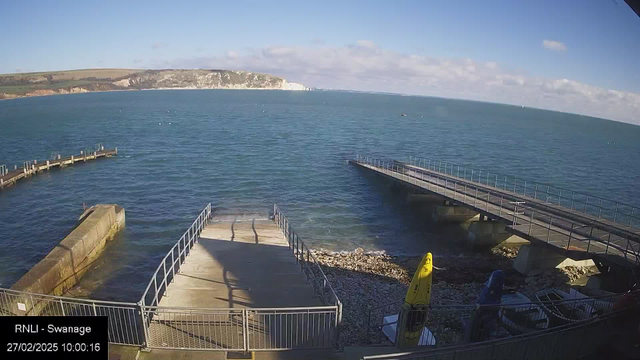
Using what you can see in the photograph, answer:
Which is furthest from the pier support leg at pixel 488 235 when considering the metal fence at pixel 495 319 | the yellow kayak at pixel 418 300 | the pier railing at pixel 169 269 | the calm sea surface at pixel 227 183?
the yellow kayak at pixel 418 300

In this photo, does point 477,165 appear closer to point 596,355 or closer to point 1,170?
point 596,355

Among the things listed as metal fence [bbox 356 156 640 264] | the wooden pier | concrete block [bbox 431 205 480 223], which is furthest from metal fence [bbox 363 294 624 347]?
the wooden pier

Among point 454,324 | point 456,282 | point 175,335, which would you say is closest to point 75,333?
point 175,335

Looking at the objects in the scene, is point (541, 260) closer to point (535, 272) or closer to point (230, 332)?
point (535, 272)

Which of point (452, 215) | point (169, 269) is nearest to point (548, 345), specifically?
point (169, 269)
